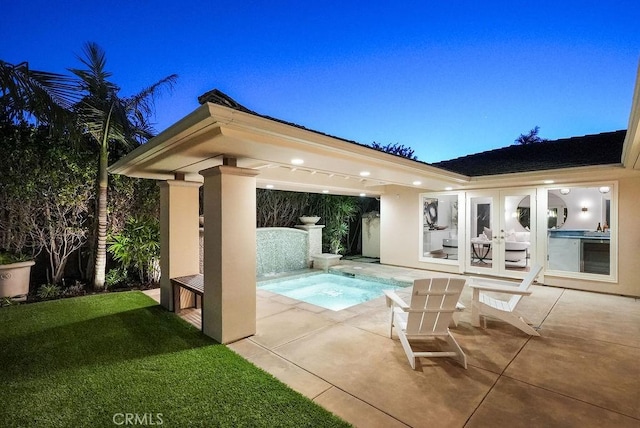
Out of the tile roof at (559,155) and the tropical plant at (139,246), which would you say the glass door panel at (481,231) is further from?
the tropical plant at (139,246)

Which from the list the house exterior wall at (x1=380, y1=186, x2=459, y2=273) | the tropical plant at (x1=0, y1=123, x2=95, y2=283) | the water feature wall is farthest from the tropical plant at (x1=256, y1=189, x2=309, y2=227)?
the tropical plant at (x1=0, y1=123, x2=95, y2=283)

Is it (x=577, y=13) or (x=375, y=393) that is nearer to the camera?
(x=375, y=393)

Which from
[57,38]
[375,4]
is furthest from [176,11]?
[57,38]

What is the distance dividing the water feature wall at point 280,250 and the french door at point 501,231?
5595 millimetres

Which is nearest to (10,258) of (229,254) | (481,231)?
(229,254)

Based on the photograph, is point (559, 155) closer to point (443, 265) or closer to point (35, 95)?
point (443, 265)

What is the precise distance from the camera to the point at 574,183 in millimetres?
7809

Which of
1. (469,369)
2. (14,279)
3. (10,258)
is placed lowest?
(469,369)

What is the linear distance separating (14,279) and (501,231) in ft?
39.0

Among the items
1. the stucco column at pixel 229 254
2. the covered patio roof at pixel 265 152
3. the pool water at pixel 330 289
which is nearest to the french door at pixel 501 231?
the covered patio roof at pixel 265 152

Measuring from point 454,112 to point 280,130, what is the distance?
62.4m

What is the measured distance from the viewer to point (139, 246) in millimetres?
7594

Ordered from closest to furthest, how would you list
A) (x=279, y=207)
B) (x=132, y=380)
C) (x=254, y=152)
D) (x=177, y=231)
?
1. (x=132, y=380)
2. (x=254, y=152)
3. (x=177, y=231)
4. (x=279, y=207)

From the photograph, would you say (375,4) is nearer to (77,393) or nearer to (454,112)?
(77,393)
